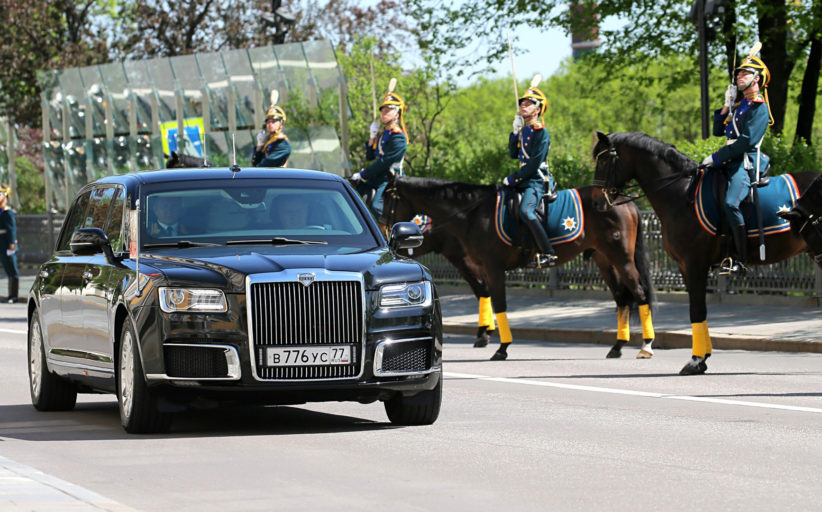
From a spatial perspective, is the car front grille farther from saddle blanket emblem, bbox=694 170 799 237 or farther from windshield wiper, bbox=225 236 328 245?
saddle blanket emblem, bbox=694 170 799 237

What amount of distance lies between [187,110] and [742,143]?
29.6 m

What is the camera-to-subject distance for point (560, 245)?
62.4ft

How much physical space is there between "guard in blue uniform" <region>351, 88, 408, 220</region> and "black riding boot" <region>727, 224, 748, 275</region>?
20.1ft

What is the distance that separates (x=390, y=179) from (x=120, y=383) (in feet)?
30.9

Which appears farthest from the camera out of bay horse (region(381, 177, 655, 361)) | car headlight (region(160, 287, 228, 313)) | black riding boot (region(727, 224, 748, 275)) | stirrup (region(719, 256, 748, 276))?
bay horse (region(381, 177, 655, 361))

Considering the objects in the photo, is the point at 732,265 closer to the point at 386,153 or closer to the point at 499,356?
the point at 499,356

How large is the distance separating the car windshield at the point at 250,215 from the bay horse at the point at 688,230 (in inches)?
202

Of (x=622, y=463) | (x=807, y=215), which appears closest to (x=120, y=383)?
(x=622, y=463)

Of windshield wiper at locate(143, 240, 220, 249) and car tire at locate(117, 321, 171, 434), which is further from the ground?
windshield wiper at locate(143, 240, 220, 249)

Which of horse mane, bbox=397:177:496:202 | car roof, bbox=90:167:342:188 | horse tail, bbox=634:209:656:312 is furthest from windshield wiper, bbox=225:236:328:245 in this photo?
horse mane, bbox=397:177:496:202

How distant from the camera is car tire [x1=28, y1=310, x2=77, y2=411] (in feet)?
41.8

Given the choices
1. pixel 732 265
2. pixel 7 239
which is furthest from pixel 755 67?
pixel 7 239

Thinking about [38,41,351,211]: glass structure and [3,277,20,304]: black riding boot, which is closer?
[3,277,20,304]: black riding boot

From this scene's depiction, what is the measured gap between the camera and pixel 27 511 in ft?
23.9
